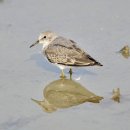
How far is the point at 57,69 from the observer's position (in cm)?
1080

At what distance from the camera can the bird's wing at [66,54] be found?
10.2m

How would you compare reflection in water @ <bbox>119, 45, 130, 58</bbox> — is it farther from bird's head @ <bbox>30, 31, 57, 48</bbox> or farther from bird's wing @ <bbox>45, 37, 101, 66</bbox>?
bird's head @ <bbox>30, 31, 57, 48</bbox>

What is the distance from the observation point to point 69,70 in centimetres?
1070

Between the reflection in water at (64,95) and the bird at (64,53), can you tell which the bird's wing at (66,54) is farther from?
the reflection in water at (64,95)

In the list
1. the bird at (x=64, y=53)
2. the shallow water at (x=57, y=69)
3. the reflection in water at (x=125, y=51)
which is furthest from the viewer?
the reflection in water at (x=125, y=51)

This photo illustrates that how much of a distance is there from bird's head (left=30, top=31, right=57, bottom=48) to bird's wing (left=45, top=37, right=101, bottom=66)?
165 millimetres

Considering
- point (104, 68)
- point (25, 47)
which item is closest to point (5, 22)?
point (25, 47)

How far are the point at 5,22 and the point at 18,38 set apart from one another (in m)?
0.92

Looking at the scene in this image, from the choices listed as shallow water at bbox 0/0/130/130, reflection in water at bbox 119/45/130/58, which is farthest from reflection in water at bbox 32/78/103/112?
reflection in water at bbox 119/45/130/58

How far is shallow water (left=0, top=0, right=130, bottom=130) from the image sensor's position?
28.2 ft

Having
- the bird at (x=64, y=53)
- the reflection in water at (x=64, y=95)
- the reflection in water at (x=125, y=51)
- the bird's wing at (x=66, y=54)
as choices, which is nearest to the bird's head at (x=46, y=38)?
the bird at (x=64, y=53)

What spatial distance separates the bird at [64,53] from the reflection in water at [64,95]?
30 cm

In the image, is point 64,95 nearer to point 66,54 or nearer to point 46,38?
point 66,54

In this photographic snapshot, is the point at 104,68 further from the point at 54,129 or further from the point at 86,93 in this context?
the point at 54,129
